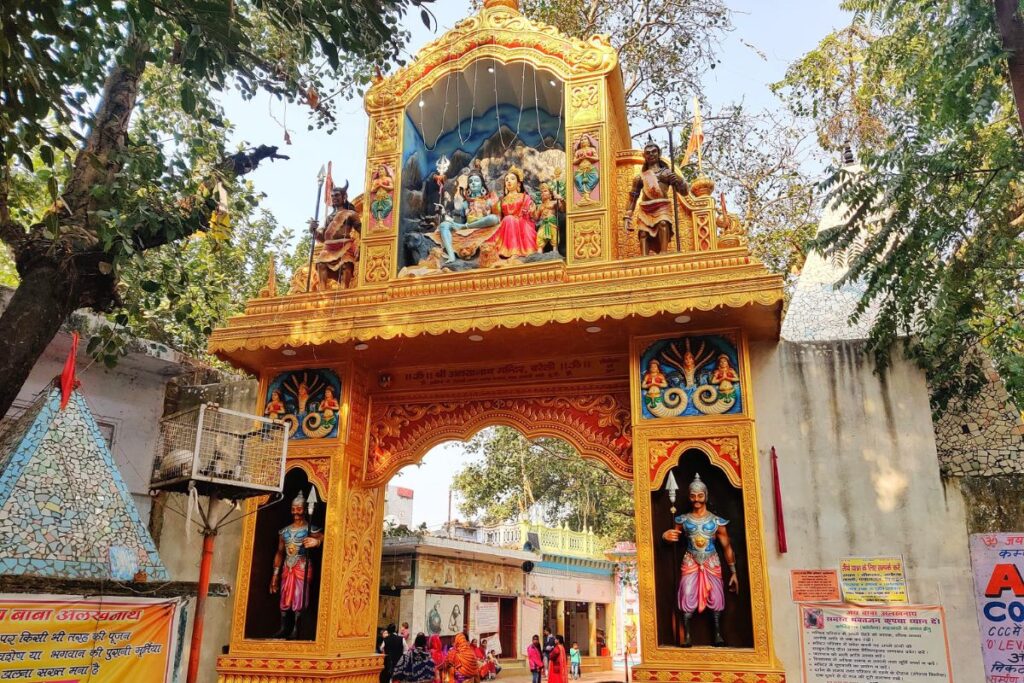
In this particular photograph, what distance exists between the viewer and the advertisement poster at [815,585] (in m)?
6.53

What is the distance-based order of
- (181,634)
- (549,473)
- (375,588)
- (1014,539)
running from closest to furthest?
(181,634) < (1014,539) < (375,588) < (549,473)

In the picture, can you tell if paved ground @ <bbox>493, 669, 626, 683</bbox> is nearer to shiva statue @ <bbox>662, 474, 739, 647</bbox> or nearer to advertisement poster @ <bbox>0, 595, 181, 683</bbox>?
shiva statue @ <bbox>662, 474, 739, 647</bbox>

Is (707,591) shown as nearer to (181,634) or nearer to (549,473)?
(181,634)

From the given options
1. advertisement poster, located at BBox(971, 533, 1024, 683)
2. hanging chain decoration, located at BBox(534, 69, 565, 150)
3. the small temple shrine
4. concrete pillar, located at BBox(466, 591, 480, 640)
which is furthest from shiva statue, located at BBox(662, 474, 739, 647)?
concrete pillar, located at BBox(466, 591, 480, 640)

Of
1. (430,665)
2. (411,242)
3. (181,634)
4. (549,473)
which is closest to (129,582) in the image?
(181,634)

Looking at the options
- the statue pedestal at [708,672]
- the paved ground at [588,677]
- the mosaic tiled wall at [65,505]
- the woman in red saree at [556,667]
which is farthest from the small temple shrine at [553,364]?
the paved ground at [588,677]

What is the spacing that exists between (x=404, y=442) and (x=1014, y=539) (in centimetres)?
559

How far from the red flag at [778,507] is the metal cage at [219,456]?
4373mm

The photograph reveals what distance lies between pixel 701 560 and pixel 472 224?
4.22 metres

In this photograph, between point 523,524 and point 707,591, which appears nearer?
point 707,591

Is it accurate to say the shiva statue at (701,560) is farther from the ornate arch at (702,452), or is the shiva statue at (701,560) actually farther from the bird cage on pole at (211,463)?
the bird cage on pole at (211,463)

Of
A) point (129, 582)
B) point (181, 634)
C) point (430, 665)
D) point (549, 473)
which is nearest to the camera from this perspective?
point (129, 582)

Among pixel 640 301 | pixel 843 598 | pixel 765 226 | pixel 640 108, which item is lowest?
pixel 843 598

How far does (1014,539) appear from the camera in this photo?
632 centimetres
